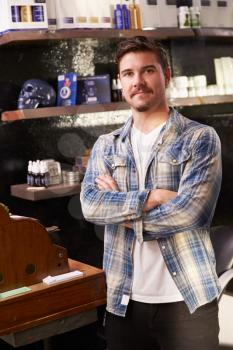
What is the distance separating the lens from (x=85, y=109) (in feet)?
11.4

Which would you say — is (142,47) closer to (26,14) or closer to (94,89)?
(26,14)

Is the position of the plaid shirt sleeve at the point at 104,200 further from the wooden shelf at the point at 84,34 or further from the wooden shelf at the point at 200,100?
the wooden shelf at the point at 200,100

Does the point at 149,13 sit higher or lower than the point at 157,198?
higher

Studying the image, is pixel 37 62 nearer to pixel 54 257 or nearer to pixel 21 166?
pixel 21 166

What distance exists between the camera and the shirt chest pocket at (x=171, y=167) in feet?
6.68

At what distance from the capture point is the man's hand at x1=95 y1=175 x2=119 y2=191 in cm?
214

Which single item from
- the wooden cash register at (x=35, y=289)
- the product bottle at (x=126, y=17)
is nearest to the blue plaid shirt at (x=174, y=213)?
the wooden cash register at (x=35, y=289)

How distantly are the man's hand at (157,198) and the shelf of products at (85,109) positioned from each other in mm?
1481

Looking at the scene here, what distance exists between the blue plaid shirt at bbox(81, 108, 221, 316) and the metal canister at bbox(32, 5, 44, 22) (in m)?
1.44

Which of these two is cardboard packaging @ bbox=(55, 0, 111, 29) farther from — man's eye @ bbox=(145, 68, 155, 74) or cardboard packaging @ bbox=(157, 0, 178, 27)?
man's eye @ bbox=(145, 68, 155, 74)

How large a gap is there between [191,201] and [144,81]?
1.59 ft

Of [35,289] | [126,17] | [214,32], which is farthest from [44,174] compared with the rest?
[214,32]

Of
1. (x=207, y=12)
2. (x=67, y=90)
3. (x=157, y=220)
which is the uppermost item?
(x=207, y=12)

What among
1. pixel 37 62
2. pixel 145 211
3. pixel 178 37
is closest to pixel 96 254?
pixel 37 62
